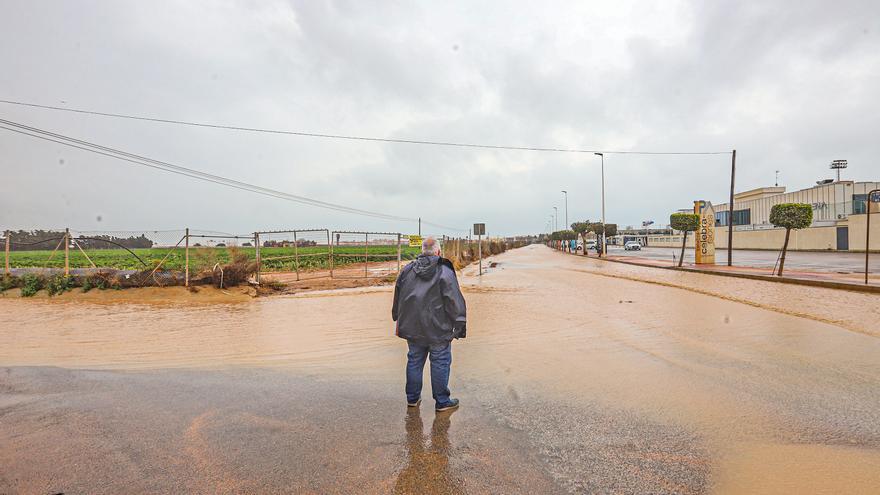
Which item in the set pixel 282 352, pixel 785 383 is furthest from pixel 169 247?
pixel 785 383

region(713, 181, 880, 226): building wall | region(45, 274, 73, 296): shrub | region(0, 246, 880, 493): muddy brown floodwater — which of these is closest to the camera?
region(0, 246, 880, 493): muddy brown floodwater

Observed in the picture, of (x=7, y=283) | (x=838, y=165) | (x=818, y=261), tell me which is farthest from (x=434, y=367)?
(x=838, y=165)

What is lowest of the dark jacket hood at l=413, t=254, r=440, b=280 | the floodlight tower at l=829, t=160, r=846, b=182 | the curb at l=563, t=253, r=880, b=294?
the curb at l=563, t=253, r=880, b=294

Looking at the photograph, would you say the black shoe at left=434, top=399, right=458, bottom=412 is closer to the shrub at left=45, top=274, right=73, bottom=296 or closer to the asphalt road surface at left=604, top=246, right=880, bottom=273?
the shrub at left=45, top=274, right=73, bottom=296

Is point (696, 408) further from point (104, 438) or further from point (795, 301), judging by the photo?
point (795, 301)

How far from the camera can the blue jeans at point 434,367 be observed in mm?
4078

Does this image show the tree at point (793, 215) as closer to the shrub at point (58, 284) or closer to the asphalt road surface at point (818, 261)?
the asphalt road surface at point (818, 261)

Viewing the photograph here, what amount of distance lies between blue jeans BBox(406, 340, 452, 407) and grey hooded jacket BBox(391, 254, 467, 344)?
0.33 ft

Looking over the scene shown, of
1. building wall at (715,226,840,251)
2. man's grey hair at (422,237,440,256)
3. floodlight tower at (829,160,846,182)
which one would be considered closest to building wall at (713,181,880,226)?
building wall at (715,226,840,251)

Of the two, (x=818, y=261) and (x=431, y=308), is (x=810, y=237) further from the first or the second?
(x=431, y=308)

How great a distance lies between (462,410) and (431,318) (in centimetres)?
96

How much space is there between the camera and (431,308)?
4.03m

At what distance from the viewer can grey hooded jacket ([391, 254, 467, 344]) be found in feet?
13.2

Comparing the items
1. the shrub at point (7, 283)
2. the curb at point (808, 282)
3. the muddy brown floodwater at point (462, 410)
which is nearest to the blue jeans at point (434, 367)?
the muddy brown floodwater at point (462, 410)
